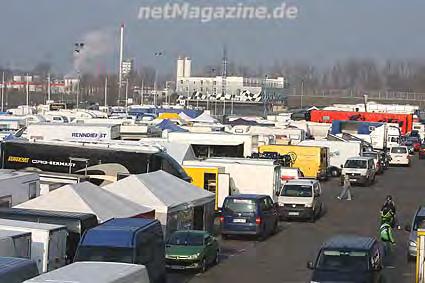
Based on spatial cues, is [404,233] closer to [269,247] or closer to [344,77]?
[269,247]

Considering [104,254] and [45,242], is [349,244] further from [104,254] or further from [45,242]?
[45,242]

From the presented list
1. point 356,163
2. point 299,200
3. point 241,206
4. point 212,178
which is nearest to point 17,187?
point 241,206

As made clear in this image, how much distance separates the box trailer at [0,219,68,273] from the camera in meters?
12.8

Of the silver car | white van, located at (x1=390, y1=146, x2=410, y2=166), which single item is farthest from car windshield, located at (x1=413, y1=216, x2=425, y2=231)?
white van, located at (x1=390, y1=146, x2=410, y2=166)

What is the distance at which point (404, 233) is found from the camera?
2250 cm

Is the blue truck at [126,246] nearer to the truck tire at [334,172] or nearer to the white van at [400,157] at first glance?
the truck tire at [334,172]

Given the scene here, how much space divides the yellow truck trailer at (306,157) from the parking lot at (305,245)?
249cm

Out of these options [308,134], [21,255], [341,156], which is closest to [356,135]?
[308,134]

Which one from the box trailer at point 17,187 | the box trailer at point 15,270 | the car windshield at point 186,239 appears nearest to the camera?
the box trailer at point 15,270

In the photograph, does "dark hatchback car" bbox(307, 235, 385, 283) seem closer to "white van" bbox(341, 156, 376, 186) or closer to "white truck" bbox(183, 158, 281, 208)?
"white truck" bbox(183, 158, 281, 208)

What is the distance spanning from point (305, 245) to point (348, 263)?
6727 mm

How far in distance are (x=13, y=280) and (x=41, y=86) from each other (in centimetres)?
12380

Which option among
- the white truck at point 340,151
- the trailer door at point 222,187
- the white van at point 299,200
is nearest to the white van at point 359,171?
the white truck at point 340,151

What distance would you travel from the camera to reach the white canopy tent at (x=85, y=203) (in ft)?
52.6
